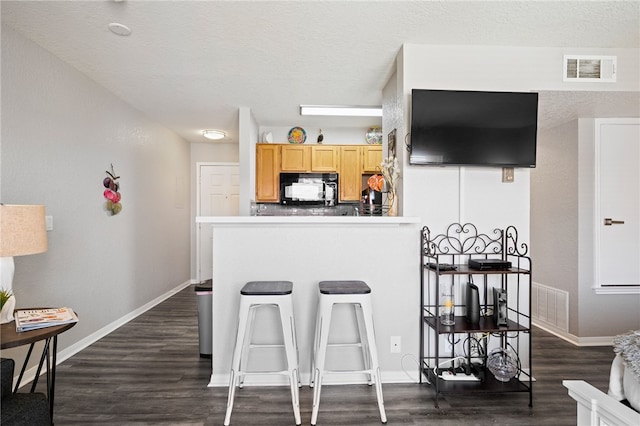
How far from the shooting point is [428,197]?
260 cm

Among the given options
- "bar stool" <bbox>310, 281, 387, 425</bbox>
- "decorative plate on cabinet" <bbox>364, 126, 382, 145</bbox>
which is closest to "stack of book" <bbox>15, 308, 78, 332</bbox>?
"bar stool" <bbox>310, 281, 387, 425</bbox>

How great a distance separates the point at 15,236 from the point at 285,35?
198 cm

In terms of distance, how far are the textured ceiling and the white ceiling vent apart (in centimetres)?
10

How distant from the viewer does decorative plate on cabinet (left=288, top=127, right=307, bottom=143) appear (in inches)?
199

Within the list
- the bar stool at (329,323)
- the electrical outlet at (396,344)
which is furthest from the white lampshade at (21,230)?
the electrical outlet at (396,344)

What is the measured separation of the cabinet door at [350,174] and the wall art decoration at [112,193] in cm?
273

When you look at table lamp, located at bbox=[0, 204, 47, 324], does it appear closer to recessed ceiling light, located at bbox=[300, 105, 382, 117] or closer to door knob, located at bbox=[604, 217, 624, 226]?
recessed ceiling light, located at bbox=[300, 105, 382, 117]

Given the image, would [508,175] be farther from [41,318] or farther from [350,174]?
[41,318]

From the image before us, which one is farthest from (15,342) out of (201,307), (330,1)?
(330,1)

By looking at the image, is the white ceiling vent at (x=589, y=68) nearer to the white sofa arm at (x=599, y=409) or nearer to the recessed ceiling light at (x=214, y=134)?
the white sofa arm at (x=599, y=409)

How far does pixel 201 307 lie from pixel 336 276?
4.07 feet

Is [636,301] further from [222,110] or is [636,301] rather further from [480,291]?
[222,110]

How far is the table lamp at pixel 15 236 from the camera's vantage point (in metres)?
1.68

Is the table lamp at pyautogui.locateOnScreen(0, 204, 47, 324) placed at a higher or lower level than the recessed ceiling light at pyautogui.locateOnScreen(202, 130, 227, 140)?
lower
